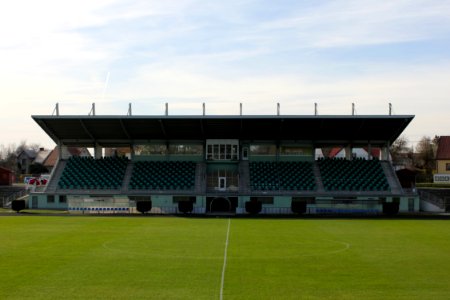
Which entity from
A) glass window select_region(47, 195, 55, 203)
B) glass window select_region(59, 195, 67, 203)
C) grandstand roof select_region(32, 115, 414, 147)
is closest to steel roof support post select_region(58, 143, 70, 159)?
grandstand roof select_region(32, 115, 414, 147)

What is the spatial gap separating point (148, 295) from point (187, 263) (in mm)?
6139

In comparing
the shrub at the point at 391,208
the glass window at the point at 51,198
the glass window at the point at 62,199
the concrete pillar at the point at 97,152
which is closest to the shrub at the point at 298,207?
the shrub at the point at 391,208

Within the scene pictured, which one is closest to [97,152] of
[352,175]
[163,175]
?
[163,175]

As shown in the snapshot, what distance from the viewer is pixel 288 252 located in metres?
28.3

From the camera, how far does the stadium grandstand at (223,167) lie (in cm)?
5906

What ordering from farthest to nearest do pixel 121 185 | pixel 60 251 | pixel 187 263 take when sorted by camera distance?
pixel 121 185 < pixel 60 251 < pixel 187 263

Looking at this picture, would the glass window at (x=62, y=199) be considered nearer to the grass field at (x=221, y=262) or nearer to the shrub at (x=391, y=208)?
the grass field at (x=221, y=262)

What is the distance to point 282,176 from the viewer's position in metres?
62.8

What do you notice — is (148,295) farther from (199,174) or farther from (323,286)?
(199,174)

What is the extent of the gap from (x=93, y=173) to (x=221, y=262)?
41.7 m

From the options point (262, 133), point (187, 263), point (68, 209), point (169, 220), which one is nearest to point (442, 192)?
point (262, 133)

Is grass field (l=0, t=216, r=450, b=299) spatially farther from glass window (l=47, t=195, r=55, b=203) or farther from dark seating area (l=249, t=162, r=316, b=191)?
glass window (l=47, t=195, r=55, b=203)

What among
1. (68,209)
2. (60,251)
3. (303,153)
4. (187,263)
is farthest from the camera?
(303,153)

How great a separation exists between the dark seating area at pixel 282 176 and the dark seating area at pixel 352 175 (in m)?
1.67
